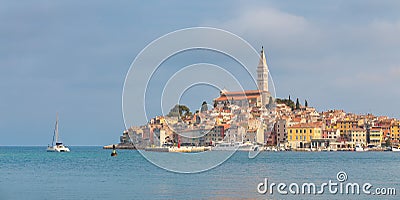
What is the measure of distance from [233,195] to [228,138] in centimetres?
5567

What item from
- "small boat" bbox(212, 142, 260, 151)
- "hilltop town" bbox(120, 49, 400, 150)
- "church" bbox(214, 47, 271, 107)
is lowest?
"small boat" bbox(212, 142, 260, 151)

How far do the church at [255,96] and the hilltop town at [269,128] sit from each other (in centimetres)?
17

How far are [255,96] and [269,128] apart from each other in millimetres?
11609

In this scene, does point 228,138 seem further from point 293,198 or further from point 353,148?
point 293,198

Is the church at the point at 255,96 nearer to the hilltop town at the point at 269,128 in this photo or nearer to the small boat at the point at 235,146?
the hilltop town at the point at 269,128

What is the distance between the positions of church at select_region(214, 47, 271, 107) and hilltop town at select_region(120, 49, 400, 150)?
0.17 metres

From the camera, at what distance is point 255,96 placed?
297 feet

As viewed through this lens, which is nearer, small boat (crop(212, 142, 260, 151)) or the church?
small boat (crop(212, 142, 260, 151))

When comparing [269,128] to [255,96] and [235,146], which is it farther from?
[255,96]

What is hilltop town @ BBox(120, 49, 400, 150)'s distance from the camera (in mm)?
70250

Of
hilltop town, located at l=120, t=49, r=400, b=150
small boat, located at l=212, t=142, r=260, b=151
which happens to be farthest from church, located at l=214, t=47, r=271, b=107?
small boat, located at l=212, t=142, r=260, b=151

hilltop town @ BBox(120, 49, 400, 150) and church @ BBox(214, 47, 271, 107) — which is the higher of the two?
church @ BBox(214, 47, 271, 107)

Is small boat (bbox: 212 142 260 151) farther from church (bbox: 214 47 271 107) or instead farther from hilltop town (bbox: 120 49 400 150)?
church (bbox: 214 47 271 107)

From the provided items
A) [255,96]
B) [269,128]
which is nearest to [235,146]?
[269,128]
